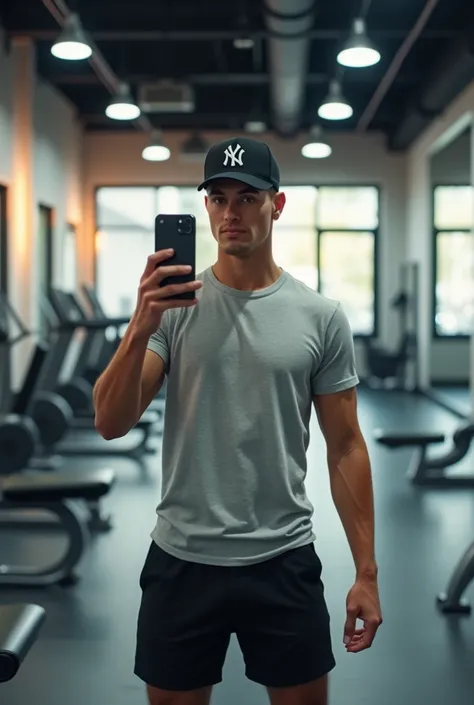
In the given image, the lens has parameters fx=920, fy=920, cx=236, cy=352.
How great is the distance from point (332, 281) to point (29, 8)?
591 centimetres

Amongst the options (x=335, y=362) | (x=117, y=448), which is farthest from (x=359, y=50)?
(x=335, y=362)

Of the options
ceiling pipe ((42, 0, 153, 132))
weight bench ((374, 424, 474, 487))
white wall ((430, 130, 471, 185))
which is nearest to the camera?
weight bench ((374, 424, 474, 487))

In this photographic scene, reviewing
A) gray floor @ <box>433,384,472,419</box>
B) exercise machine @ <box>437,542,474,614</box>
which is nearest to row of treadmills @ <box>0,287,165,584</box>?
exercise machine @ <box>437,542,474,614</box>

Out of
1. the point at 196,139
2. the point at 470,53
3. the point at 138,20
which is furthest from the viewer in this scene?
the point at 196,139

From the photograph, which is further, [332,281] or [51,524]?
[332,281]

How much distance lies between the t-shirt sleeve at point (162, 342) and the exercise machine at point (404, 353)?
32.4 feet

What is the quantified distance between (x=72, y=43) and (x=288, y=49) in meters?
1.98

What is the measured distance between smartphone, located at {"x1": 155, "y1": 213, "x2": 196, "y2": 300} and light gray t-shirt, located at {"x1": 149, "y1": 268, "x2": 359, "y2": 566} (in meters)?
0.12

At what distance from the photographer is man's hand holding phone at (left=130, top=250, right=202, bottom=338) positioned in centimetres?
128

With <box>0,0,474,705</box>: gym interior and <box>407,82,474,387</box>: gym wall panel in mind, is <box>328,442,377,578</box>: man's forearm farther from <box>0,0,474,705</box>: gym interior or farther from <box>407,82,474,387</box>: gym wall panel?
<box>407,82,474,387</box>: gym wall panel

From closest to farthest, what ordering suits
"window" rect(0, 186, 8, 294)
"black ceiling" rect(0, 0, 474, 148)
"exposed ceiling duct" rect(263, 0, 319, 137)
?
"exposed ceiling duct" rect(263, 0, 319, 137) → "black ceiling" rect(0, 0, 474, 148) → "window" rect(0, 186, 8, 294)

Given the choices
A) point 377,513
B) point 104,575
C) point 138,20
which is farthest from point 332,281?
point 104,575

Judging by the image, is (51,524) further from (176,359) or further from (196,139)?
(196,139)

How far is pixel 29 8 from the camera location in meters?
7.21
